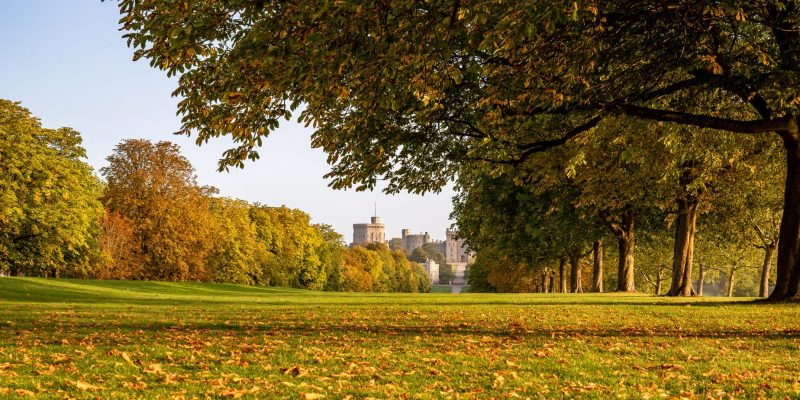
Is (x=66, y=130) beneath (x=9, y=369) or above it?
above

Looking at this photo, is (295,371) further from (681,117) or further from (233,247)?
(233,247)

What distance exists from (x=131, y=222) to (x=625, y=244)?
124 feet

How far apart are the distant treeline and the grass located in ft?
76.3

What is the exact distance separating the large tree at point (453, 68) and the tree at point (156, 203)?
37.8m

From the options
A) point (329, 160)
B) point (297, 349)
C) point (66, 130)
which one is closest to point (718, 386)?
point (297, 349)

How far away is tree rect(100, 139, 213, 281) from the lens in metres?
52.6

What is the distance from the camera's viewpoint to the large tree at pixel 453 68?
32.1 ft

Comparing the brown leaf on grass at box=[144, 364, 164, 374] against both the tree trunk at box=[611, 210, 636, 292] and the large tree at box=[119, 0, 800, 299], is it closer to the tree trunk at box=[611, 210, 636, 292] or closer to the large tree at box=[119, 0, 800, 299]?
the large tree at box=[119, 0, 800, 299]

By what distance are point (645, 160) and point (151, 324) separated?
17384 millimetres

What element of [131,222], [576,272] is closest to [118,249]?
[131,222]

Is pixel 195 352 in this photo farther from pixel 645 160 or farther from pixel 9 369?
pixel 645 160

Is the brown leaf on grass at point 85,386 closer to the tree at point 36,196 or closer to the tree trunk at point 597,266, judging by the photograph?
the tree at point 36,196

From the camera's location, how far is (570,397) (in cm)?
725

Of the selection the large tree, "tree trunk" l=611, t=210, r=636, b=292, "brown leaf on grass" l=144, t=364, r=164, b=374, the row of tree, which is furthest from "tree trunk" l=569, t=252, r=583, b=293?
"brown leaf on grass" l=144, t=364, r=164, b=374
